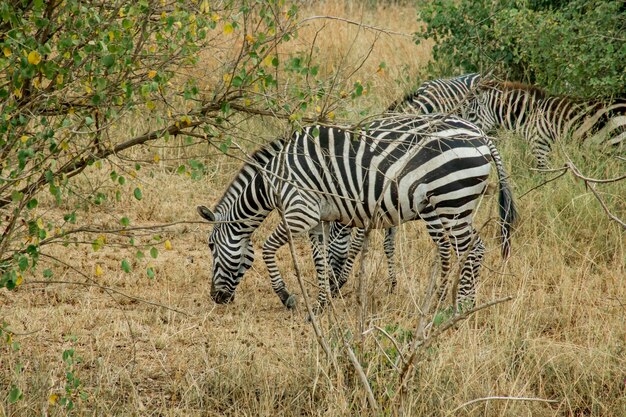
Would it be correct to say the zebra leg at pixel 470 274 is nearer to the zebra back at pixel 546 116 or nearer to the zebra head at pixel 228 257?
the zebra head at pixel 228 257

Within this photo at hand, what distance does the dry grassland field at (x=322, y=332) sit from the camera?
175 inches

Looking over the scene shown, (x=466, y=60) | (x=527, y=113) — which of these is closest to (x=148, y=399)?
(x=527, y=113)

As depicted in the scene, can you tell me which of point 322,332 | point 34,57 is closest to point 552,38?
point 322,332

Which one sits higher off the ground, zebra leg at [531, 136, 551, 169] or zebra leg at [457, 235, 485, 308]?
zebra leg at [531, 136, 551, 169]

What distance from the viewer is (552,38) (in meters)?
8.43

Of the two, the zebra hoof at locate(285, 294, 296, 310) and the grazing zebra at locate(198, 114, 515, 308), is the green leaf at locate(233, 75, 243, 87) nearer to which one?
the grazing zebra at locate(198, 114, 515, 308)

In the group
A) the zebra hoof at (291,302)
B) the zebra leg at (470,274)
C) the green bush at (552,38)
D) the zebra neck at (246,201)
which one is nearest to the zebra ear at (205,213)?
the zebra neck at (246,201)

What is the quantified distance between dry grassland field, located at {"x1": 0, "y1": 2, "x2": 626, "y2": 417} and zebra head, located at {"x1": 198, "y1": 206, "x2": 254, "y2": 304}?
11 centimetres

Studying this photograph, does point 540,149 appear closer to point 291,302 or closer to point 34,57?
point 291,302

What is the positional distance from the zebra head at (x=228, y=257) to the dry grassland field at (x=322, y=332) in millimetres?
115

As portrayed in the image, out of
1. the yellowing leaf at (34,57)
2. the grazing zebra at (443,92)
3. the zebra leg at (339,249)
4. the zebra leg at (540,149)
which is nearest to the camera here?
the yellowing leaf at (34,57)

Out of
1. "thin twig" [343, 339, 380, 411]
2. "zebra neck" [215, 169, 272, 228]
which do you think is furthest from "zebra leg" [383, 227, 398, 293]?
"thin twig" [343, 339, 380, 411]

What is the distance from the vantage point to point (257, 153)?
663 cm

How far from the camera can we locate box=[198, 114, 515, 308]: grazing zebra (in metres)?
6.09
